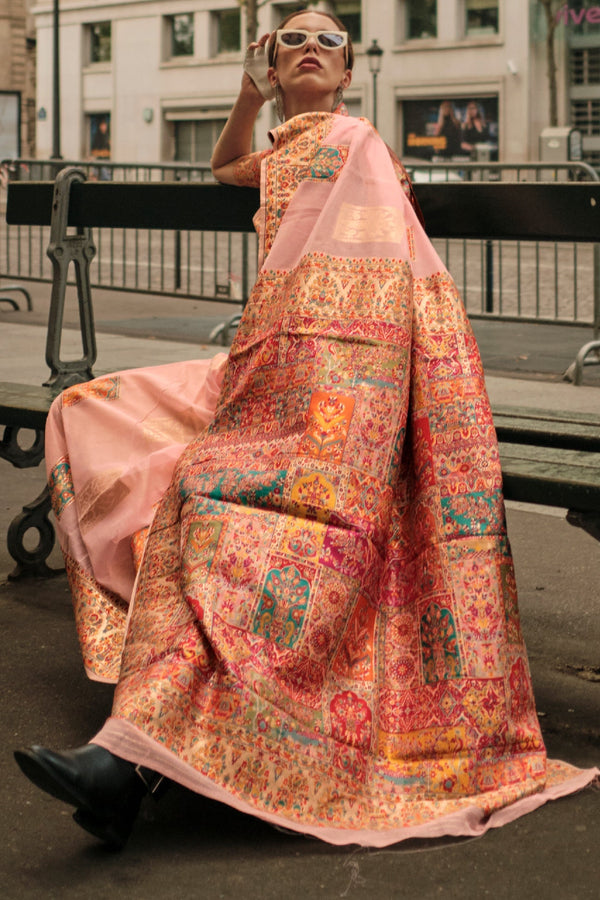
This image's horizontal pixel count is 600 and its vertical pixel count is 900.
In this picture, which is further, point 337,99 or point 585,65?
point 585,65

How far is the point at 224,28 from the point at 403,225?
40.9 meters

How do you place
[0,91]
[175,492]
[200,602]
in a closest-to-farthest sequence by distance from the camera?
[200,602] → [175,492] → [0,91]

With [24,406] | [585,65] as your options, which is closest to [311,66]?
[24,406]

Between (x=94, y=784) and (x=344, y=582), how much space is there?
620mm

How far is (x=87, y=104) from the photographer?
44.7 meters

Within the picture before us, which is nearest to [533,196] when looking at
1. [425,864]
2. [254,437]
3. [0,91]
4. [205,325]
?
[254,437]

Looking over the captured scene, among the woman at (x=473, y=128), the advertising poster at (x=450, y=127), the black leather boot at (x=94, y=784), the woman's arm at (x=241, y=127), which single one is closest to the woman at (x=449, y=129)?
the advertising poster at (x=450, y=127)

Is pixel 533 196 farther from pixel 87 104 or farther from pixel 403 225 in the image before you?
pixel 87 104

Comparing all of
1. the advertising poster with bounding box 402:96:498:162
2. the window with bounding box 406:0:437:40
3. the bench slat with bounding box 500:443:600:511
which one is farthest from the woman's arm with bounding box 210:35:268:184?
the window with bounding box 406:0:437:40

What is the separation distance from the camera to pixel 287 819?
7.68 feet

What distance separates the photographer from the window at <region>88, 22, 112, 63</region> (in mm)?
44688

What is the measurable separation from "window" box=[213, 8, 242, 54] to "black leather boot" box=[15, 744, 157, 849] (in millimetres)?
41128

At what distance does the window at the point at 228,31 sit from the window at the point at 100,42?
4723 mm

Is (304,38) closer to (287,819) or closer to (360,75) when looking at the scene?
(287,819)
